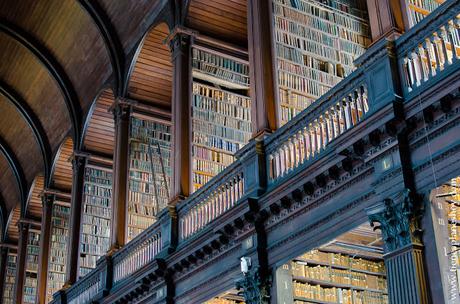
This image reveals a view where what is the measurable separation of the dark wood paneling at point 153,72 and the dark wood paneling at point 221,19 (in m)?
1.17

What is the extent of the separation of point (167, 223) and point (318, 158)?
3.44 meters

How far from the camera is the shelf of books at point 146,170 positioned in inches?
475

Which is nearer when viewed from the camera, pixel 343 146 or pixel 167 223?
pixel 343 146

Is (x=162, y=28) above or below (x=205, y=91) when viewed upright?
above

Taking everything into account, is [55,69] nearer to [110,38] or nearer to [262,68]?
[110,38]

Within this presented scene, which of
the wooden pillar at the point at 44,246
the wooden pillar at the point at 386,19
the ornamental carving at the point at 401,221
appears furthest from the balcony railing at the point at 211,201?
the wooden pillar at the point at 44,246

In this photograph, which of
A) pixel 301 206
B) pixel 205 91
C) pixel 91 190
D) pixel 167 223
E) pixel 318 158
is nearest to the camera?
pixel 318 158

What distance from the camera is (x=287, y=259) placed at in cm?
721

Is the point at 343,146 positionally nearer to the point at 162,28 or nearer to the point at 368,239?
the point at 368,239

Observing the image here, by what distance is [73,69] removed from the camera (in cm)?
1410

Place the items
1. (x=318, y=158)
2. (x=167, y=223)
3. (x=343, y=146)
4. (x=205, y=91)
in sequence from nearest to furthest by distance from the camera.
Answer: (x=343, y=146) < (x=318, y=158) < (x=167, y=223) < (x=205, y=91)

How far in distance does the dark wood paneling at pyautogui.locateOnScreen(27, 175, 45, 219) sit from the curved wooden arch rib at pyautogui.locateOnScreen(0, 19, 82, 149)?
10.6 ft

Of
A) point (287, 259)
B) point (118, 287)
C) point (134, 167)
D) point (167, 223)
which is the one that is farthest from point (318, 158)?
point (134, 167)

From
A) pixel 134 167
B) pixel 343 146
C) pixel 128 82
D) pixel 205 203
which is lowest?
pixel 343 146
